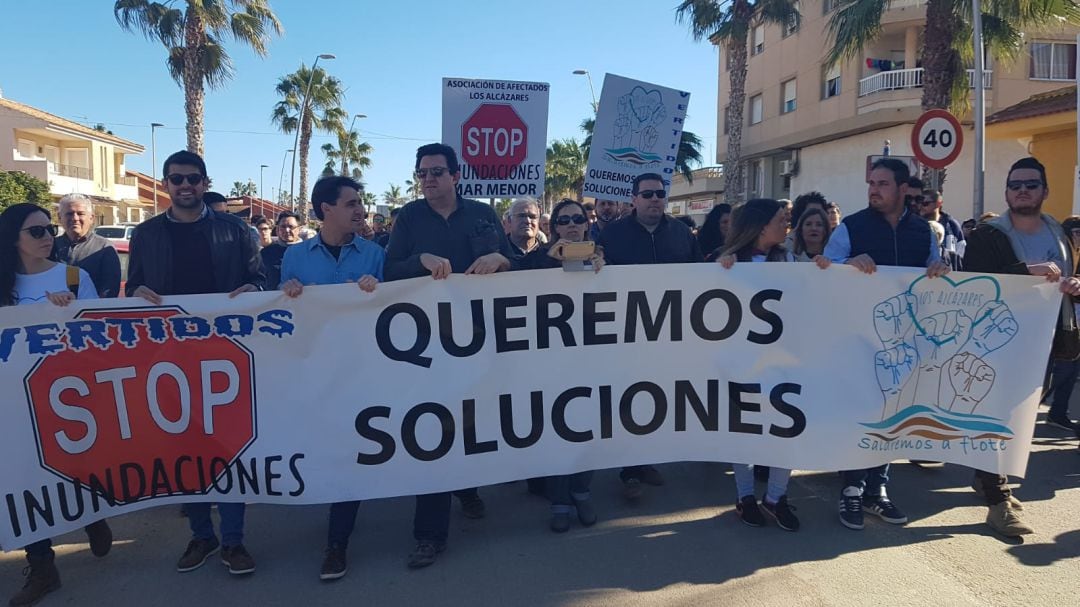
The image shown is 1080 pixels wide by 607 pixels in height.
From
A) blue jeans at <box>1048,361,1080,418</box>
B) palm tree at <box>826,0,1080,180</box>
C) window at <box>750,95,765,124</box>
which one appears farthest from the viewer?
window at <box>750,95,765,124</box>

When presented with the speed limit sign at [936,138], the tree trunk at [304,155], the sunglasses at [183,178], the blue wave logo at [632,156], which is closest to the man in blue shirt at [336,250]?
the sunglasses at [183,178]

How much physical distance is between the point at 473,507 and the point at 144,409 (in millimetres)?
1846

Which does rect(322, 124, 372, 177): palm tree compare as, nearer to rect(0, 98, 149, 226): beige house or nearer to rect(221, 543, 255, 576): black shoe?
rect(0, 98, 149, 226): beige house

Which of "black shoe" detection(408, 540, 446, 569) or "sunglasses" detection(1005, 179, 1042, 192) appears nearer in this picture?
"black shoe" detection(408, 540, 446, 569)

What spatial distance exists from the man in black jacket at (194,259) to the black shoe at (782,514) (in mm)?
2744

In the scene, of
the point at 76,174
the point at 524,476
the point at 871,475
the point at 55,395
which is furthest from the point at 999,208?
the point at 76,174

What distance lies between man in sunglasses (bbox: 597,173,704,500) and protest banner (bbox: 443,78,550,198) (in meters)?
1.88

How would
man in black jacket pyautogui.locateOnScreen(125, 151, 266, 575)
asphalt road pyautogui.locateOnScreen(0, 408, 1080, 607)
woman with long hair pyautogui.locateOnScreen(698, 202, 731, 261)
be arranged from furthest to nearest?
woman with long hair pyautogui.locateOnScreen(698, 202, 731, 261) → man in black jacket pyautogui.locateOnScreen(125, 151, 266, 575) → asphalt road pyautogui.locateOnScreen(0, 408, 1080, 607)

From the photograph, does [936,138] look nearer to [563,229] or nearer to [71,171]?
[563,229]

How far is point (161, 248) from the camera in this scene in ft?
12.9

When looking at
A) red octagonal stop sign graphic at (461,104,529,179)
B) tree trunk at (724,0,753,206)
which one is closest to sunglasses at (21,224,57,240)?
red octagonal stop sign graphic at (461,104,529,179)

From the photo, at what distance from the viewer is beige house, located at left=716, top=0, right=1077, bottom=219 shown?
71.9 ft

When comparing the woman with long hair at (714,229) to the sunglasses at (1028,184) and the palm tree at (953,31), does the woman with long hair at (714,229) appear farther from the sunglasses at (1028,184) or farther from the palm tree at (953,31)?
the palm tree at (953,31)

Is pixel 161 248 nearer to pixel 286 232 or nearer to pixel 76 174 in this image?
pixel 286 232
